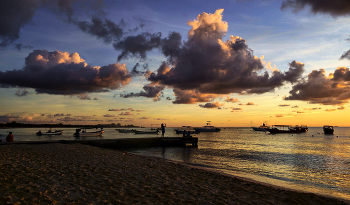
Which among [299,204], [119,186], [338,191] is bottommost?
[338,191]

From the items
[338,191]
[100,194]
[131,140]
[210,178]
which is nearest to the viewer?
[100,194]

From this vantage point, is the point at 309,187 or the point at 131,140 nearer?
the point at 309,187

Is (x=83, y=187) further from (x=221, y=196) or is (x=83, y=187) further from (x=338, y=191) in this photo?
(x=338, y=191)

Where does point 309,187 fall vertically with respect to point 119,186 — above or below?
below

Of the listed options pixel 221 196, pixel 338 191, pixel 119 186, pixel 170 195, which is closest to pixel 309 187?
pixel 338 191

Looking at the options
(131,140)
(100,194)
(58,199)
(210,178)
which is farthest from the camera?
(131,140)

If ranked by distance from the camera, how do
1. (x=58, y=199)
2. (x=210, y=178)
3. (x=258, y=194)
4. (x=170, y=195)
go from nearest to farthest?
(x=58, y=199) → (x=170, y=195) → (x=258, y=194) → (x=210, y=178)

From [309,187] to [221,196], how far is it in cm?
1088

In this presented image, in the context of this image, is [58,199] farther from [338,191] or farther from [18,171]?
[338,191]

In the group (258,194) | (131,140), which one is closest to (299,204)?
(258,194)

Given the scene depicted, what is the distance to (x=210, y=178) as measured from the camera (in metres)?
13.2

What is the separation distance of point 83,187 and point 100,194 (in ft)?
4.48

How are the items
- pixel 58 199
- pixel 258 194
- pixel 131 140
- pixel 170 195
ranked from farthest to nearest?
pixel 131 140 → pixel 258 194 → pixel 170 195 → pixel 58 199

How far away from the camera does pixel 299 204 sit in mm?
9203
